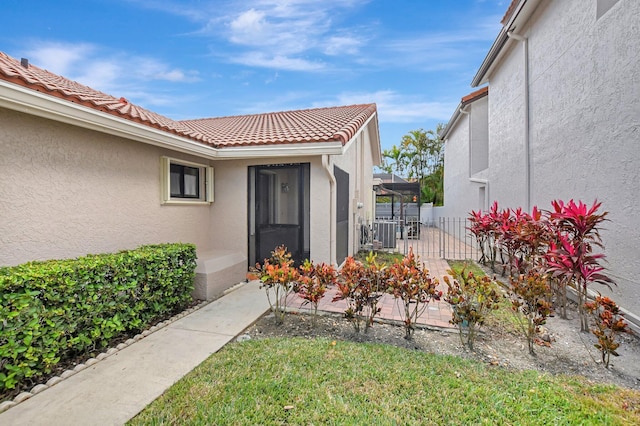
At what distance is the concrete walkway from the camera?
3.57 m

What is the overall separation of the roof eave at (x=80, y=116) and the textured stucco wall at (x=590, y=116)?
9955 mm

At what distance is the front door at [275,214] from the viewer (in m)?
9.85

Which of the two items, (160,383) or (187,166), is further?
(187,166)

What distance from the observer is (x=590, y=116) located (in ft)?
23.5

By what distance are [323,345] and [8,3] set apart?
1270 centimetres

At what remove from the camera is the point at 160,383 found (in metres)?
4.21

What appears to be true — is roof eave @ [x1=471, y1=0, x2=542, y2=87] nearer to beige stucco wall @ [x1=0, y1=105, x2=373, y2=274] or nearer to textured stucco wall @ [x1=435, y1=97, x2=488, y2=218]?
textured stucco wall @ [x1=435, y1=97, x2=488, y2=218]

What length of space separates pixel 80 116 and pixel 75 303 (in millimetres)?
3400

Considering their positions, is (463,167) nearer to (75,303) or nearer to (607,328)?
(607,328)

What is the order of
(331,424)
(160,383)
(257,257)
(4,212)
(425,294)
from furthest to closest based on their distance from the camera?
(257,257), (425,294), (4,212), (160,383), (331,424)

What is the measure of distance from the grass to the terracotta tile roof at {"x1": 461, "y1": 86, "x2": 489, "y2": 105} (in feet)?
58.5

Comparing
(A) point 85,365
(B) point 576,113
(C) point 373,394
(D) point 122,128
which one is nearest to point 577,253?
(B) point 576,113

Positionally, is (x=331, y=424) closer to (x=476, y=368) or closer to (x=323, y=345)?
(x=323, y=345)

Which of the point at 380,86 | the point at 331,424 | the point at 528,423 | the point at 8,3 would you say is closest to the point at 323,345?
the point at 331,424
